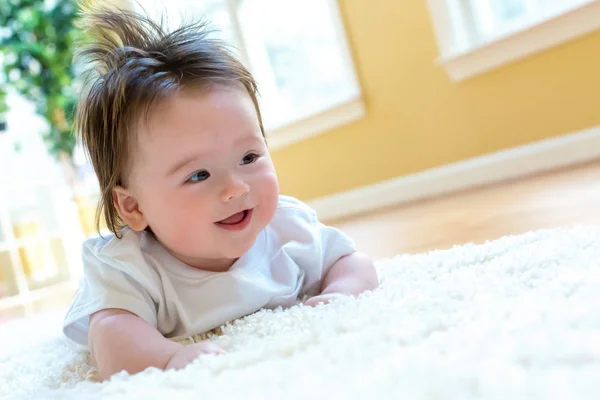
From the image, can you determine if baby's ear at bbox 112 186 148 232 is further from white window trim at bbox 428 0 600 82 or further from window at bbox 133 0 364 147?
window at bbox 133 0 364 147

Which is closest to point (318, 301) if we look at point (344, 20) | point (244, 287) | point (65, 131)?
point (244, 287)

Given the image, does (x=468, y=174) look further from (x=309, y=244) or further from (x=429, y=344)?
(x=429, y=344)

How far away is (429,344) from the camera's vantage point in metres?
0.48

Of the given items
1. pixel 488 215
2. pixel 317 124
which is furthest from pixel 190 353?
pixel 317 124

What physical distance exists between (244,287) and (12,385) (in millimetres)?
325

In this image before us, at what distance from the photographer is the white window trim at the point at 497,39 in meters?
2.06

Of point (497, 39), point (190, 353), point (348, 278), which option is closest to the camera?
point (190, 353)

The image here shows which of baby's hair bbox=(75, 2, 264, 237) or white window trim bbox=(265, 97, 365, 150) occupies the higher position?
baby's hair bbox=(75, 2, 264, 237)

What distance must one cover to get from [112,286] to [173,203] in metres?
0.13

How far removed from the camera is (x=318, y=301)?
0.79 m

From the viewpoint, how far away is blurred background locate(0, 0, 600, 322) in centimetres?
222

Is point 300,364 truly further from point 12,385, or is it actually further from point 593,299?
point 12,385

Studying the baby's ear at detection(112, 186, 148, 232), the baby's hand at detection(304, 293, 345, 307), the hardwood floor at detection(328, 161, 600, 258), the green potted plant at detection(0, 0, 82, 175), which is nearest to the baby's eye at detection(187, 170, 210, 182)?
the baby's ear at detection(112, 186, 148, 232)

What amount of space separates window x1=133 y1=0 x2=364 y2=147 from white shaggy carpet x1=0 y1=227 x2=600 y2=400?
2.08 meters
